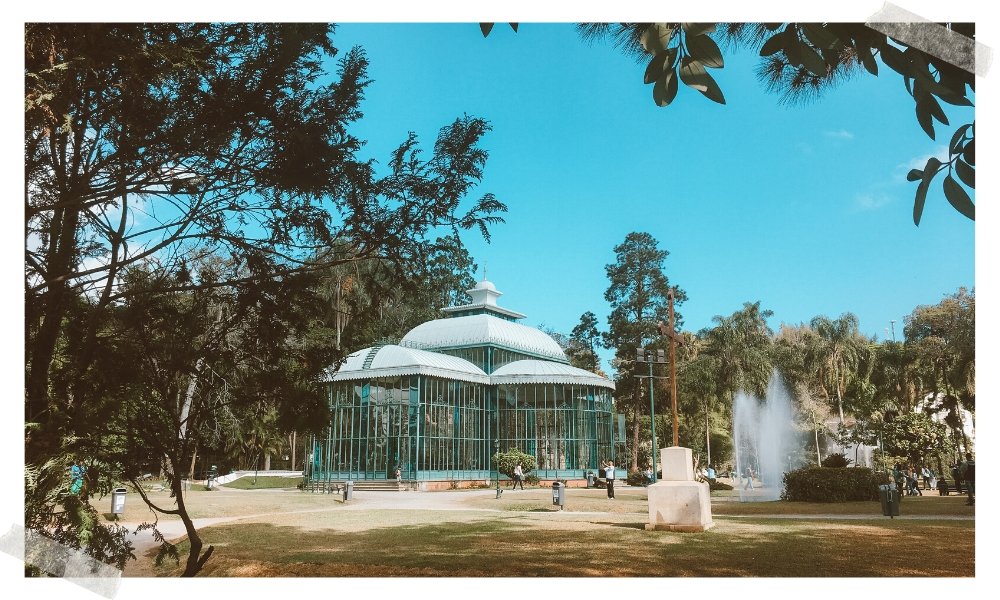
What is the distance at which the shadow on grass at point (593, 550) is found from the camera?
17.0 feet

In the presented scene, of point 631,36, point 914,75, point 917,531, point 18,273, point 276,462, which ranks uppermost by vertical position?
point 631,36

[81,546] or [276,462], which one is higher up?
[81,546]

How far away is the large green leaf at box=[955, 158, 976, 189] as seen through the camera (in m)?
2.28

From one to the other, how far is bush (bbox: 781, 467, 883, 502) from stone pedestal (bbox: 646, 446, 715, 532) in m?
5.37

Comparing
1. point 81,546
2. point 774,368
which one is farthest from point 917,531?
point 774,368

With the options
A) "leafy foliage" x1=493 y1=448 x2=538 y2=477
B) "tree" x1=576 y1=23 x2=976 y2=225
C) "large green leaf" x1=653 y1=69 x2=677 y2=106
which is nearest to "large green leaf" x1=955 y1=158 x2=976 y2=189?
"tree" x1=576 y1=23 x2=976 y2=225

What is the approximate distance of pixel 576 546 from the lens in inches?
257

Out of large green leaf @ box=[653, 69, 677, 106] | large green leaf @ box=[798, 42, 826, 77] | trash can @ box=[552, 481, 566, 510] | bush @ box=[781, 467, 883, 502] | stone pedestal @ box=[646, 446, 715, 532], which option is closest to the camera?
large green leaf @ box=[798, 42, 826, 77]

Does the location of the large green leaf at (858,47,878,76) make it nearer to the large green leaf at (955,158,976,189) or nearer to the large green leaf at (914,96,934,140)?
the large green leaf at (914,96,934,140)

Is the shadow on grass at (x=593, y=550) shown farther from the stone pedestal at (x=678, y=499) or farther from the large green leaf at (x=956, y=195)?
the large green leaf at (x=956, y=195)

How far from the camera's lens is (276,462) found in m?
28.3

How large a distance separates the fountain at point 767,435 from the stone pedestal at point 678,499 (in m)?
8.47
